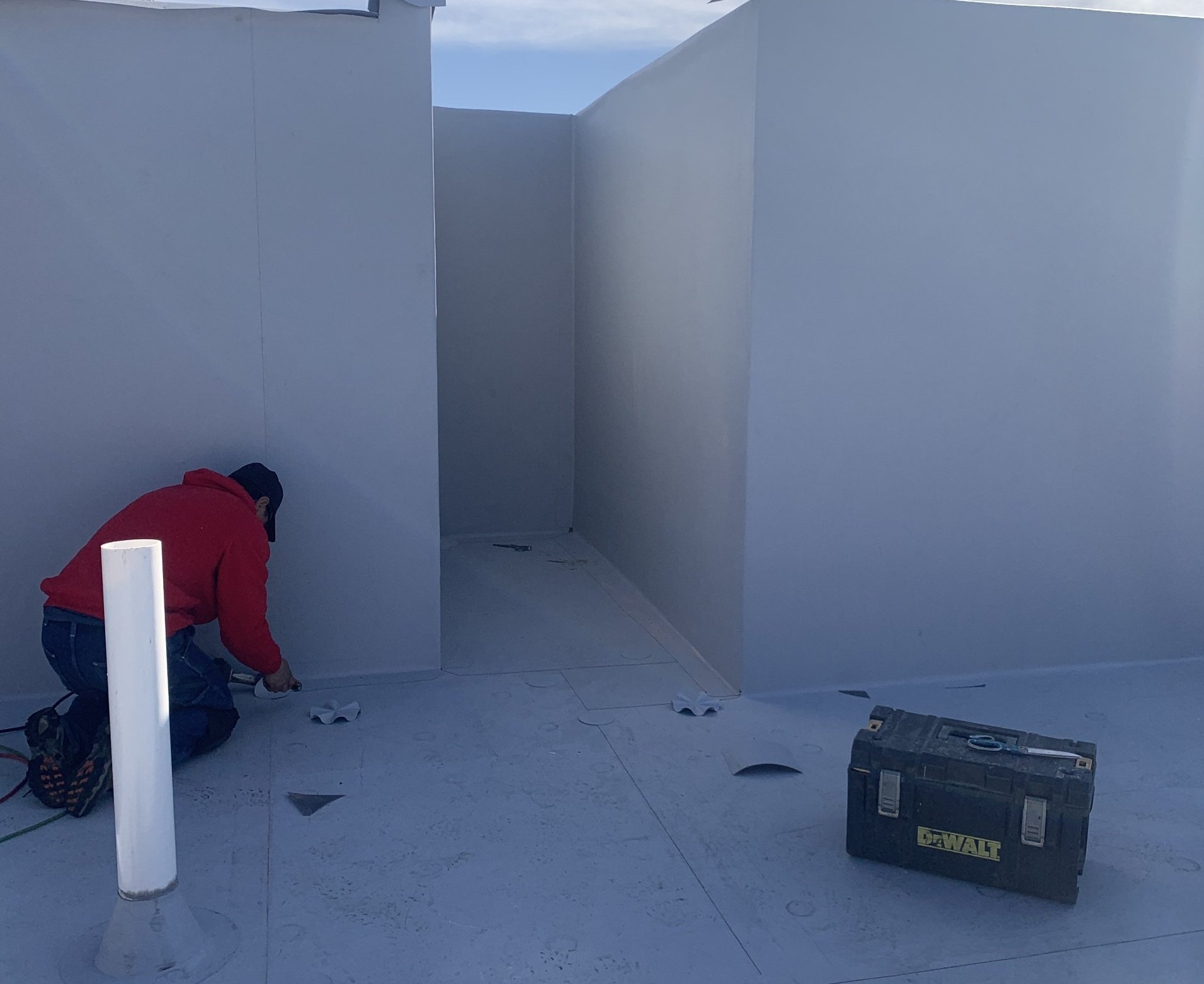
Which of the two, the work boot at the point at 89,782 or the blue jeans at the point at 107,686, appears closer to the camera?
the work boot at the point at 89,782

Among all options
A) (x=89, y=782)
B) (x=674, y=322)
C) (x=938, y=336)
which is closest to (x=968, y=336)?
(x=938, y=336)

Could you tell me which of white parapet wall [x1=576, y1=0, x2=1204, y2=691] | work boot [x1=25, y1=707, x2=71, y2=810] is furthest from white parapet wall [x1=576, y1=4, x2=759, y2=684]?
work boot [x1=25, y1=707, x2=71, y2=810]

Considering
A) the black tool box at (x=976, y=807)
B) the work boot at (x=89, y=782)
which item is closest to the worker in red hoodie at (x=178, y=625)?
the work boot at (x=89, y=782)

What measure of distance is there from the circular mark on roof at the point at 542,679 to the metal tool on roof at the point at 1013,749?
1600mm

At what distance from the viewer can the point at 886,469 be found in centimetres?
375

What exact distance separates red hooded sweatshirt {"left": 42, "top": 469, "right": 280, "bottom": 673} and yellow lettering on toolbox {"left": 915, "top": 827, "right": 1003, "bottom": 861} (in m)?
1.90

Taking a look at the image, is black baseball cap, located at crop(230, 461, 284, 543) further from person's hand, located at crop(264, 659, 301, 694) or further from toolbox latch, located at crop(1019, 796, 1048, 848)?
toolbox latch, located at crop(1019, 796, 1048, 848)

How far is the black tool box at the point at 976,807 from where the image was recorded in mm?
2438

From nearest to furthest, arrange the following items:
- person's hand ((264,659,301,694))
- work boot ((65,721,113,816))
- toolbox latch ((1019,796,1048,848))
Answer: toolbox latch ((1019,796,1048,848)) → work boot ((65,721,113,816)) → person's hand ((264,659,301,694))

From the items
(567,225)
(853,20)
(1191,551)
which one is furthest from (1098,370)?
(567,225)

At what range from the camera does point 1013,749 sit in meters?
2.58

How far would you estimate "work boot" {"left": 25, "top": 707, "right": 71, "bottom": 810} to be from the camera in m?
2.79

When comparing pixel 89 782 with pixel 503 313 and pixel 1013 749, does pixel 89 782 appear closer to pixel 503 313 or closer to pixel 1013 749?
pixel 1013 749

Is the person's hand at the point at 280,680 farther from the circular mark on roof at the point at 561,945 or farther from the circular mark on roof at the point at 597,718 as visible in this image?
the circular mark on roof at the point at 561,945
